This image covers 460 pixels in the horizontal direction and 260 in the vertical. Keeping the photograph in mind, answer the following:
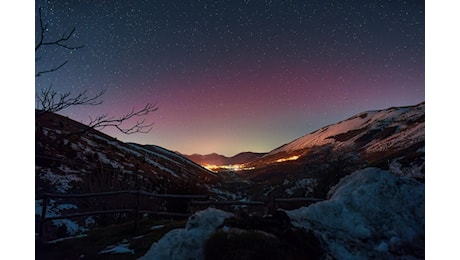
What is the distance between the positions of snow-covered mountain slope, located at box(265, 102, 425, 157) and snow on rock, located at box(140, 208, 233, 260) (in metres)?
3.34

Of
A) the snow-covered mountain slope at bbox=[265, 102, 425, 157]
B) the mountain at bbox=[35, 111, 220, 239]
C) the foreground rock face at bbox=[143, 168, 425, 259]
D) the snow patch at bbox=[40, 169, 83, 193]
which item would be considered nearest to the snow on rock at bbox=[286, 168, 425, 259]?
the foreground rock face at bbox=[143, 168, 425, 259]

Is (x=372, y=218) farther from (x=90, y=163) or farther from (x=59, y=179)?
(x=90, y=163)

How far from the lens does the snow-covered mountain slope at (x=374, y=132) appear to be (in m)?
5.73

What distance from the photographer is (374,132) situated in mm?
6117

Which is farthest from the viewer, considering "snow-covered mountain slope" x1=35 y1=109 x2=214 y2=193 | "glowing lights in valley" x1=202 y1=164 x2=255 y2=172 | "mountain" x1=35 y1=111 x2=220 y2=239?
"glowing lights in valley" x1=202 y1=164 x2=255 y2=172

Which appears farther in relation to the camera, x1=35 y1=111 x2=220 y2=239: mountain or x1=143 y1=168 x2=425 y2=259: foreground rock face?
x1=35 y1=111 x2=220 y2=239: mountain

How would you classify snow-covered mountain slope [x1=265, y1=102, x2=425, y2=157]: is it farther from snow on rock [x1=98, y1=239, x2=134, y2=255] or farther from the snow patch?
the snow patch

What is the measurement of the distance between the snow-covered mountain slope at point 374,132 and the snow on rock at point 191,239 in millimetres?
3338

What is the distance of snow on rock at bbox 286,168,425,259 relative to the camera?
3.68m

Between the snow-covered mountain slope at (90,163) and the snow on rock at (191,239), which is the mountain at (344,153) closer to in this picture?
the snow-covered mountain slope at (90,163)

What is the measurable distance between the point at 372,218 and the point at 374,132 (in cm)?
241
